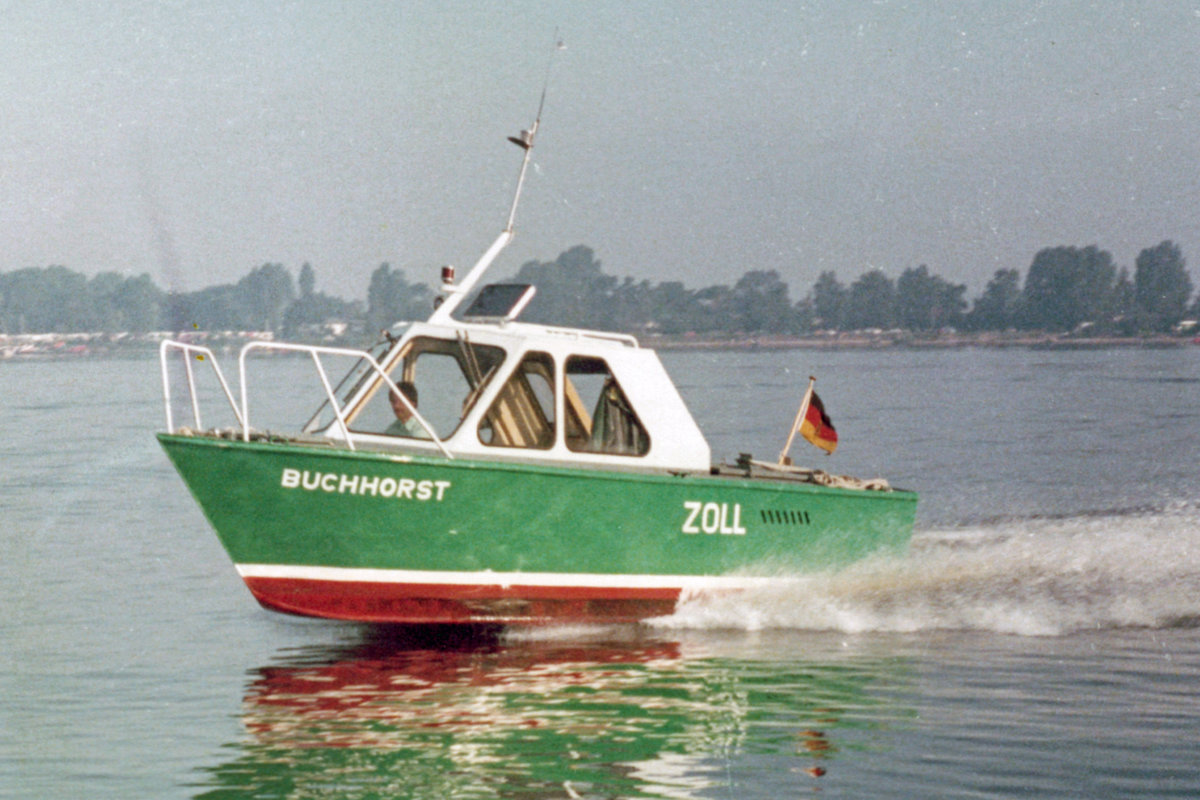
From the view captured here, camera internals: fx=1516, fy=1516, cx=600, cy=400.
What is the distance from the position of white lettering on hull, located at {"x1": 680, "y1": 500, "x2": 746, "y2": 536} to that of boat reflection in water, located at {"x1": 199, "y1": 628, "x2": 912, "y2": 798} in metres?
0.98

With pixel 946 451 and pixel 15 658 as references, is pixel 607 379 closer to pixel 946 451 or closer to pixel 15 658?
pixel 15 658

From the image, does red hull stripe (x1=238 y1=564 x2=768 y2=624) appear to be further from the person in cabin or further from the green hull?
A: the person in cabin

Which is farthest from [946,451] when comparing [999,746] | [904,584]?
[999,746]

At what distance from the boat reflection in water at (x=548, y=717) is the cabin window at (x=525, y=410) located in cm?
179

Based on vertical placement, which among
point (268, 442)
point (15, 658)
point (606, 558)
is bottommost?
point (15, 658)

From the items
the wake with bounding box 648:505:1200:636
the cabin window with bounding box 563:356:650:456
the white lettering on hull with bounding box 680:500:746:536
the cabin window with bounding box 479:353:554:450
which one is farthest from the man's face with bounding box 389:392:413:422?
the wake with bounding box 648:505:1200:636

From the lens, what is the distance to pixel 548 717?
34.3 feet

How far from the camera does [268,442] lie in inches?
464

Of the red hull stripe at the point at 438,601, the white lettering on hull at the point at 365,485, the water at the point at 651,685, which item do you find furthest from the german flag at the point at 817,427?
the white lettering on hull at the point at 365,485

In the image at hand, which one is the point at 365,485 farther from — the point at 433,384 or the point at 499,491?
the point at 433,384

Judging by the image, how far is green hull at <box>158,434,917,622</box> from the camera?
11.8 meters

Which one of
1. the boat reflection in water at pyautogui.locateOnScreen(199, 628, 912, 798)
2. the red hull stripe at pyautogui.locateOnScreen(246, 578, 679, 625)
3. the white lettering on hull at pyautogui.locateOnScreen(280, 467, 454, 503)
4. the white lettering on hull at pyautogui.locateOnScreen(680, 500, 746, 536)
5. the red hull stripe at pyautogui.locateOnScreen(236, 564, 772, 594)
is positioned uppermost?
the white lettering on hull at pyautogui.locateOnScreen(280, 467, 454, 503)

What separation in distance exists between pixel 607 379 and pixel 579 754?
4.70 m

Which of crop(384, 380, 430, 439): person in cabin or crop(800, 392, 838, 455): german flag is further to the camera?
crop(800, 392, 838, 455): german flag
